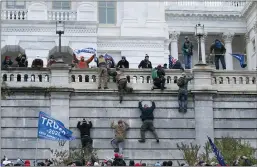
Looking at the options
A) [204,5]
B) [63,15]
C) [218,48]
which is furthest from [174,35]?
[218,48]

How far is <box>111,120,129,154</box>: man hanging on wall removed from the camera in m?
39.4

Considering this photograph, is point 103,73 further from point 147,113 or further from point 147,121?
point 147,121

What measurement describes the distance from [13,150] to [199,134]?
845 centimetres

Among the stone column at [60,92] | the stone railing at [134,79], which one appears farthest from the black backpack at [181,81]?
the stone column at [60,92]

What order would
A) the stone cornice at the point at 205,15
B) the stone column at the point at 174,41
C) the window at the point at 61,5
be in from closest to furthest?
the window at the point at 61,5 → the stone column at the point at 174,41 → the stone cornice at the point at 205,15

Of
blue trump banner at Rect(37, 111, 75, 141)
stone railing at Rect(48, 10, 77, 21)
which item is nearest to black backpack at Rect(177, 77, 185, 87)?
blue trump banner at Rect(37, 111, 75, 141)

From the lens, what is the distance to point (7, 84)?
39688 millimetres

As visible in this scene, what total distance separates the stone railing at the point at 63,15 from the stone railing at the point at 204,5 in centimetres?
1907

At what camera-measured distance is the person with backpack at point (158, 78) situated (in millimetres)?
40094

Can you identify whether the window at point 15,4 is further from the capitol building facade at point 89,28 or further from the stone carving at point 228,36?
the stone carving at point 228,36

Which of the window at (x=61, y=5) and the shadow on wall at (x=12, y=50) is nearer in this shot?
the shadow on wall at (x=12, y=50)

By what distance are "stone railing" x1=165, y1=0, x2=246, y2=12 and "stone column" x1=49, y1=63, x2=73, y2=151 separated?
34328mm

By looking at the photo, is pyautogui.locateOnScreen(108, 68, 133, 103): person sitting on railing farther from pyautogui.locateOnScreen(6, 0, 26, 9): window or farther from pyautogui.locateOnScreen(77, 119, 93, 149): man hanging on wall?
pyautogui.locateOnScreen(6, 0, 26, 9): window

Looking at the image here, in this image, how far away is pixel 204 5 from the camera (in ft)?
244
